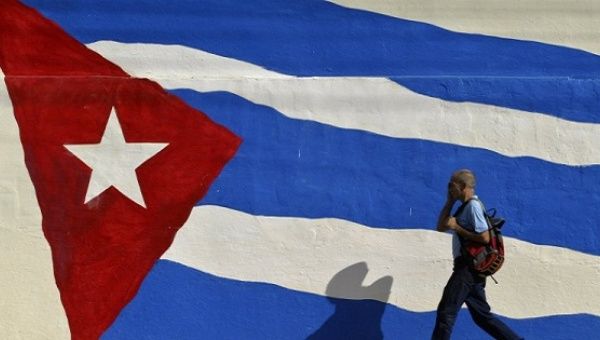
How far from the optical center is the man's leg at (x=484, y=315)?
5.01 m

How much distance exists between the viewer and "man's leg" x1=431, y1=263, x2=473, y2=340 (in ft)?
16.2

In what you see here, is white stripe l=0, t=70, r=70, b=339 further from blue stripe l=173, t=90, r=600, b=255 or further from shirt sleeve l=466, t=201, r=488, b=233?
shirt sleeve l=466, t=201, r=488, b=233

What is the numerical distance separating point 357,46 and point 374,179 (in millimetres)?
985

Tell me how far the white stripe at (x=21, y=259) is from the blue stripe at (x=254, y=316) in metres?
0.49

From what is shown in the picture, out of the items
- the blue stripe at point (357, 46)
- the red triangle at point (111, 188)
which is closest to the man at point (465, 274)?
the blue stripe at point (357, 46)

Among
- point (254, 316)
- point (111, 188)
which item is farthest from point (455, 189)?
point (111, 188)

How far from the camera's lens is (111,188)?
5.71 meters

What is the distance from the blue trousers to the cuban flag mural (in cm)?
51

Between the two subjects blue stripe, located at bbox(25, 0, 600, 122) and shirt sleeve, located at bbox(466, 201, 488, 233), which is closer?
shirt sleeve, located at bbox(466, 201, 488, 233)

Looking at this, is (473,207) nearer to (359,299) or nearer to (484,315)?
(484,315)

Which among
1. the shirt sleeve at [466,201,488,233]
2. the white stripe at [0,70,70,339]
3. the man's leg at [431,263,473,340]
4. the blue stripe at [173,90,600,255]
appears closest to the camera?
the shirt sleeve at [466,201,488,233]

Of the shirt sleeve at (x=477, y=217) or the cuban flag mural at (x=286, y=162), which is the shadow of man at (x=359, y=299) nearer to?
the cuban flag mural at (x=286, y=162)

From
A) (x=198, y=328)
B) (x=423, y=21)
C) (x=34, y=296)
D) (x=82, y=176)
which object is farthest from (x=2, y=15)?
(x=423, y=21)

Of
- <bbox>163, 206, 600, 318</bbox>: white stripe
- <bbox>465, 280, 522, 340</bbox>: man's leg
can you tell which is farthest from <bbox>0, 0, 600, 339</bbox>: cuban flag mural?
<bbox>465, 280, 522, 340</bbox>: man's leg
